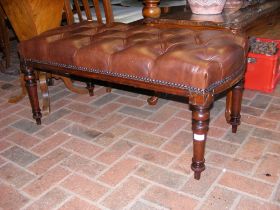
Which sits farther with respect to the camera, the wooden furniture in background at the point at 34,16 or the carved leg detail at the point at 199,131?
the wooden furniture in background at the point at 34,16

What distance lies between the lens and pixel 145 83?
1419 millimetres

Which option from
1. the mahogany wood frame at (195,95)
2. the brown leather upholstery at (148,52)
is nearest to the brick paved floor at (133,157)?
the mahogany wood frame at (195,95)

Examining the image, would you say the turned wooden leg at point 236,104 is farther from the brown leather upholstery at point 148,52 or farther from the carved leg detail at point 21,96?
the carved leg detail at point 21,96

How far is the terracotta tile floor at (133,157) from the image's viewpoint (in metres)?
1.42

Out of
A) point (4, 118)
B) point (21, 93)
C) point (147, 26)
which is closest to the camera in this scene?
point (147, 26)

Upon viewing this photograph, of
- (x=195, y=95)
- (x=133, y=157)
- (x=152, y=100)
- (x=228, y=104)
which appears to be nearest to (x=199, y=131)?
(x=195, y=95)

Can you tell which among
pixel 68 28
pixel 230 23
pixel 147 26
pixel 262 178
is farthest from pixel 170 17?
pixel 262 178

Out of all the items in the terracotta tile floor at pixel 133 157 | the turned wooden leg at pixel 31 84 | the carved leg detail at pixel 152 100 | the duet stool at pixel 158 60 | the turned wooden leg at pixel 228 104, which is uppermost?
the duet stool at pixel 158 60

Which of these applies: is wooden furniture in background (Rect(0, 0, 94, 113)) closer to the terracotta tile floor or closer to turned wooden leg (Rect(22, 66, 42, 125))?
turned wooden leg (Rect(22, 66, 42, 125))

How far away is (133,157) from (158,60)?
22.9 inches

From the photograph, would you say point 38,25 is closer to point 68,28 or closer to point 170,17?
point 68,28

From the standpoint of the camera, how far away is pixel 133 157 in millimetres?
1709

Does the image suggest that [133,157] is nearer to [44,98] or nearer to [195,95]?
[195,95]

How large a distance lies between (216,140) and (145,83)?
0.63 meters
